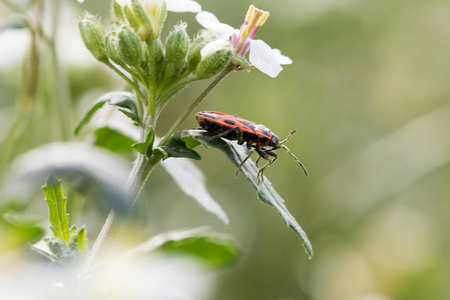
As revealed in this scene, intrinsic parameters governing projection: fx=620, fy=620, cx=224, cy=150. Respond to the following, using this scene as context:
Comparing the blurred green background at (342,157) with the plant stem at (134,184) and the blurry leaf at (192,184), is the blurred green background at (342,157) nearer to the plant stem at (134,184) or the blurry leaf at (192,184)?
the blurry leaf at (192,184)

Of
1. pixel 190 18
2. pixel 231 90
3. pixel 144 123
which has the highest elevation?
pixel 144 123

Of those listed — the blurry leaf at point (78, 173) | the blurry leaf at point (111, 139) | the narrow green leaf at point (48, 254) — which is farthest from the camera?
the blurry leaf at point (111, 139)

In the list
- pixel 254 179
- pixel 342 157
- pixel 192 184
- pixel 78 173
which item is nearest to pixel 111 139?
pixel 192 184

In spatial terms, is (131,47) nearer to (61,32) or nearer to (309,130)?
(61,32)

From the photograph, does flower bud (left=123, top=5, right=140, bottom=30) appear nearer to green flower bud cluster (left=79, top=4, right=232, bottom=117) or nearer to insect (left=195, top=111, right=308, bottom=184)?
green flower bud cluster (left=79, top=4, right=232, bottom=117)

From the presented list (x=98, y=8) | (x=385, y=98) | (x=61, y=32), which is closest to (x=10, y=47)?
(x=61, y=32)

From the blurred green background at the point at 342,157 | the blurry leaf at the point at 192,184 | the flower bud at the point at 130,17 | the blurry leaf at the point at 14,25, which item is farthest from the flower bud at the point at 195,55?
the blurred green background at the point at 342,157

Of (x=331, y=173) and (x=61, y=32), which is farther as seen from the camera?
(x=331, y=173)
